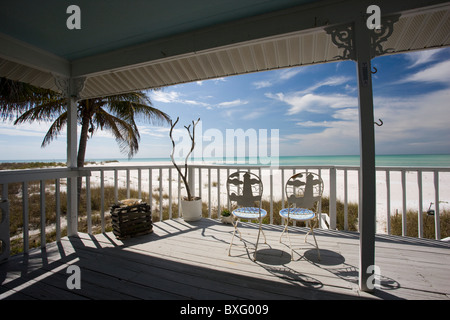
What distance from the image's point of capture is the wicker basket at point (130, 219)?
2.67 meters

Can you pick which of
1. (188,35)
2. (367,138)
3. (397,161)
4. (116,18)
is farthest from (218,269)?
(397,161)

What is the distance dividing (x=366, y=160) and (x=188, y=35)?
2.18 meters

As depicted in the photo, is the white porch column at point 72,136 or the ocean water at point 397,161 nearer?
the white porch column at point 72,136

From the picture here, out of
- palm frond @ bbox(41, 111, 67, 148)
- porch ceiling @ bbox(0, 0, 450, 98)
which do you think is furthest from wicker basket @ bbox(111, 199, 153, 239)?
palm frond @ bbox(41, 111, 67, 148)

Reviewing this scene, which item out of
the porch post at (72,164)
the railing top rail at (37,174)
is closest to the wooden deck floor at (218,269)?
the porch post at (72,164)

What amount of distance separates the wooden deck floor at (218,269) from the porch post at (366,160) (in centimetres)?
26

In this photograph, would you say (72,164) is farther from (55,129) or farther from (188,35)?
(55,129)

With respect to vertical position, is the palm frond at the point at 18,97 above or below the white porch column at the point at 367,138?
above

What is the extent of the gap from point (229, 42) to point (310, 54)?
39.8 inches

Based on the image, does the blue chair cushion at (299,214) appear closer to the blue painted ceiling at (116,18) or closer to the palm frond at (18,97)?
the blue painted ceiling at (116,18)

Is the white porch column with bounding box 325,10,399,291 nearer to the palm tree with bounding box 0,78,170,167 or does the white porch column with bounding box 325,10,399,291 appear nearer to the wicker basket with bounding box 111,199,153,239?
the wicker basket with bounding box 111,199,153,239

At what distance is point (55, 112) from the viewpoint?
5.53 meters
